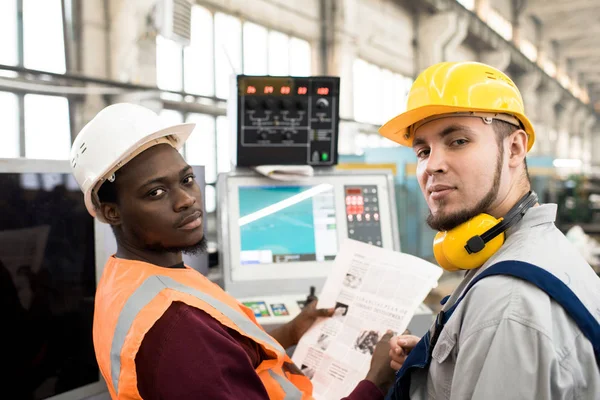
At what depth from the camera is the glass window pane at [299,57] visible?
7.48 m

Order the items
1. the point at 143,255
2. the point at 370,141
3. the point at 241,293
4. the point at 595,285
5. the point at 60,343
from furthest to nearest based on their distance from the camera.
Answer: the point at 370,141 < the point at 241,293 < the point at 60,343 < the point at 143,255 < the point at 595,285

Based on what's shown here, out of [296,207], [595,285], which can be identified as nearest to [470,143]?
[595,285]

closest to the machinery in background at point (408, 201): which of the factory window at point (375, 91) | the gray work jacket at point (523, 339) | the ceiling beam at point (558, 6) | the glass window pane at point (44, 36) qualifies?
the glass window pane at point (44, 36)

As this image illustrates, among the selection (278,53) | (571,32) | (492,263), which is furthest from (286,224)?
(571,32)

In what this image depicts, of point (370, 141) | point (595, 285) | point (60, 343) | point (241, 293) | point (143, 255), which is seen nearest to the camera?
point (595, 285)

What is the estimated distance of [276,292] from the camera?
6.49ft

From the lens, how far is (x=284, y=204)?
205 cm

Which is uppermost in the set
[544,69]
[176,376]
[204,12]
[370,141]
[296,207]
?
[544,69]

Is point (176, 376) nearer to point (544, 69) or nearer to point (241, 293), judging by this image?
point (241, 293)

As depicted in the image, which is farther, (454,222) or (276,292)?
(276,292)

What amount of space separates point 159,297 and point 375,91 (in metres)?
8.86

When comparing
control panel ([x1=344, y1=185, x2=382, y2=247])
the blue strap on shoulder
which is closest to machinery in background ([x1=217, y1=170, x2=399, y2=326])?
control panel ([x1=344, y1=185, x2=382, y2=247])

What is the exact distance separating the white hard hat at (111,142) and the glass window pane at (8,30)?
12.5ft

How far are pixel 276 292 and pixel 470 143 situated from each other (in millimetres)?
1173
